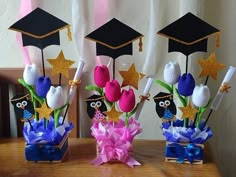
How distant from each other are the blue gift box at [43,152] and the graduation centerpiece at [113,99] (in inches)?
3.9

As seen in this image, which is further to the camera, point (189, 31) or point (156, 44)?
point (156, 44)

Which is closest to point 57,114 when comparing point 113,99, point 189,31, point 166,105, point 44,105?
point 44,105

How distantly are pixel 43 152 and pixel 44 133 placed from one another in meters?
0.05

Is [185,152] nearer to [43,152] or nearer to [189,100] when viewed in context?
[189,100]

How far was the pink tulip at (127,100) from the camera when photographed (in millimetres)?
977

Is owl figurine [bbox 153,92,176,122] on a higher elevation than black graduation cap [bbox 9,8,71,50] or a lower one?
lower

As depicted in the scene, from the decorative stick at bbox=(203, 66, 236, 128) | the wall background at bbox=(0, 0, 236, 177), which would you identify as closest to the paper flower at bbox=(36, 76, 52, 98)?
the wall background at bbox=(0, 0, 236, 177)

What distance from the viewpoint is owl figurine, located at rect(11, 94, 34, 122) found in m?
1.02

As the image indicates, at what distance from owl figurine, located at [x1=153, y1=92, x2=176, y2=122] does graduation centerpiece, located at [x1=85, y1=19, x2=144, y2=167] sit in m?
0.07

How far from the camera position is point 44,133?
1024 mm

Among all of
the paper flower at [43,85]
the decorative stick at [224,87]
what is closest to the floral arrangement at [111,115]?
the paper flower at [43,85]

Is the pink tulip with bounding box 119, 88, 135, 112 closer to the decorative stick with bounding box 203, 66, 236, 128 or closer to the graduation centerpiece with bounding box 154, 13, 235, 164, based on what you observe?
the graduation centerpiece with bounding box 154, 13, 235, 164

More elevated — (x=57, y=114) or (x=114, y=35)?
(x=114, y=35)

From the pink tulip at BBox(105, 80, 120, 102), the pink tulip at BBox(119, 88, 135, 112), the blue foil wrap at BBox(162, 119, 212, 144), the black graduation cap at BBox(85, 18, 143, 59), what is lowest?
the blue foil wrap at BBox(162, 119, 212, 144)
